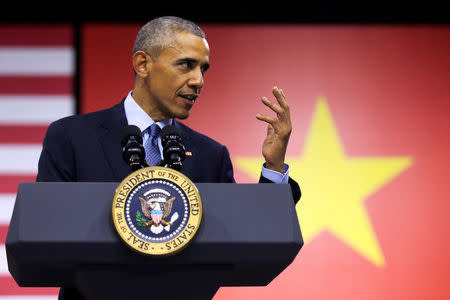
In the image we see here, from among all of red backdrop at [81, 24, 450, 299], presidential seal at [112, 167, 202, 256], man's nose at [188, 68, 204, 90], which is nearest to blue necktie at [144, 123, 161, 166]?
man's nose at [188, 68, 204, 90]

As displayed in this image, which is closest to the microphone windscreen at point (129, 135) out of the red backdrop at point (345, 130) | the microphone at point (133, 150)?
the microphone at point (133, 150)

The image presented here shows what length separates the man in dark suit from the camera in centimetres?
136

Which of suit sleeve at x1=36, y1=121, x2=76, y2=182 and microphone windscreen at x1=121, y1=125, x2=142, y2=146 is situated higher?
microphone windscreen at x1=121, y1=125, x2=142, y2=146

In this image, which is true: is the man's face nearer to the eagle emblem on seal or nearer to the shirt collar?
the shirt collar

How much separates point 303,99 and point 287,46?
28 cm

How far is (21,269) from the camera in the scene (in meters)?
1.06

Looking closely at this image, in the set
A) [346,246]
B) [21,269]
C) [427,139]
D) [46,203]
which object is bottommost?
[346,246]

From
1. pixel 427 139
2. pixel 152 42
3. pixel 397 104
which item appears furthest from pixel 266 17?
pixel 152 42

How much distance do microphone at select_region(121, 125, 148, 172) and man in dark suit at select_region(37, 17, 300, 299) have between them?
282mm

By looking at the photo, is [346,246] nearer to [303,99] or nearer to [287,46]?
[303,99]

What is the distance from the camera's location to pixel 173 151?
1085 mm

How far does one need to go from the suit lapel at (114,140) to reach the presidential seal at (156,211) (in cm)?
37

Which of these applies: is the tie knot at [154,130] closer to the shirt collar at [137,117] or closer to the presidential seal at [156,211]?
the shirt collar at [137,117]

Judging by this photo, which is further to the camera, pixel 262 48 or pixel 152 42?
pixel 262 48
